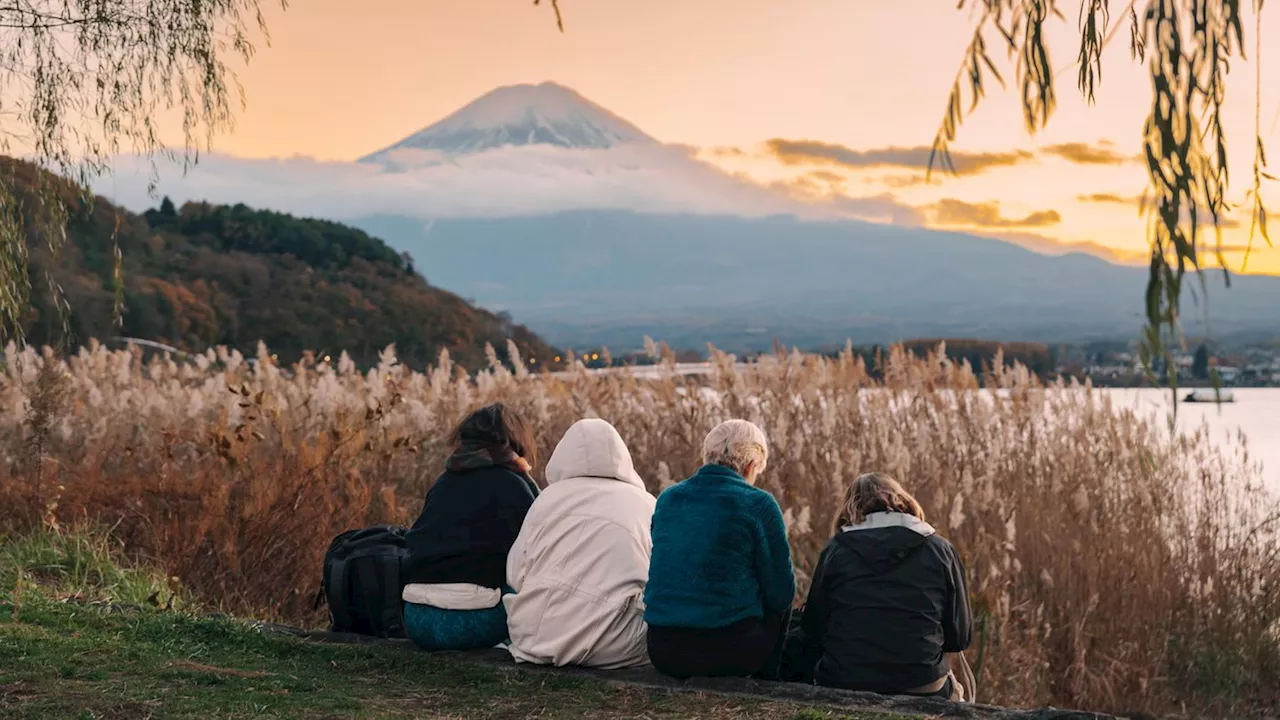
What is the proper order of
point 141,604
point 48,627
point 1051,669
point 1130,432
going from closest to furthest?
point 48,627 → point 141,604 → point 1051,669 → point 1130,432

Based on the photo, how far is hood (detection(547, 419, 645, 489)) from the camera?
18.6 ft

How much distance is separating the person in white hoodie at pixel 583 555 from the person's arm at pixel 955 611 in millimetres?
1297

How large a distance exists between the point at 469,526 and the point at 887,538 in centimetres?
189

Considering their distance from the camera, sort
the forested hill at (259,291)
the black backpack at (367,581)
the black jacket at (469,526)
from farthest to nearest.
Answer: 1. the forested hill at (259,291)
2. the black backpack at (367,581)
3. the black jacket at (469,526)

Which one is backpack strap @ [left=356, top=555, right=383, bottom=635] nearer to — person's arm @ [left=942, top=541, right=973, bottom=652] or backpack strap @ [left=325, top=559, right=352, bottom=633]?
backpack strap @ [left=325, top=559, right=352, bottom=633]

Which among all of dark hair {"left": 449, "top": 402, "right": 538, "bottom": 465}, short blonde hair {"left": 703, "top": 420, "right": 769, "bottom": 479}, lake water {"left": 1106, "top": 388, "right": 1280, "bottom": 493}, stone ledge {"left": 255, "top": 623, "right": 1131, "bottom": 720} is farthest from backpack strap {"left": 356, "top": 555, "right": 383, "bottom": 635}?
lake water {"left": 1106, "top": 388, "right": 1280, "bottom": 493}

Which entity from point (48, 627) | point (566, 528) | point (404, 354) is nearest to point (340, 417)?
point (48, 627)

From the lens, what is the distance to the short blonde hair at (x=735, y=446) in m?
5.47

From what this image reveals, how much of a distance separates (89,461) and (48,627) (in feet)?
10.5

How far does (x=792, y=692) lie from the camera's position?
18.1 feet

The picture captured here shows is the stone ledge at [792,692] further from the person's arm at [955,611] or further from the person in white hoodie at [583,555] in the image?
the person's arm at [955,611]

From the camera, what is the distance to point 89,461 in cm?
964

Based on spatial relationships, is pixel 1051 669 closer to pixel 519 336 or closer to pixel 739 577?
pixel 739 577

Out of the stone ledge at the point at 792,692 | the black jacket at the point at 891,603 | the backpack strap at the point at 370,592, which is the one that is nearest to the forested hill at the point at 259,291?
the backpack strap at the point at 370,592
